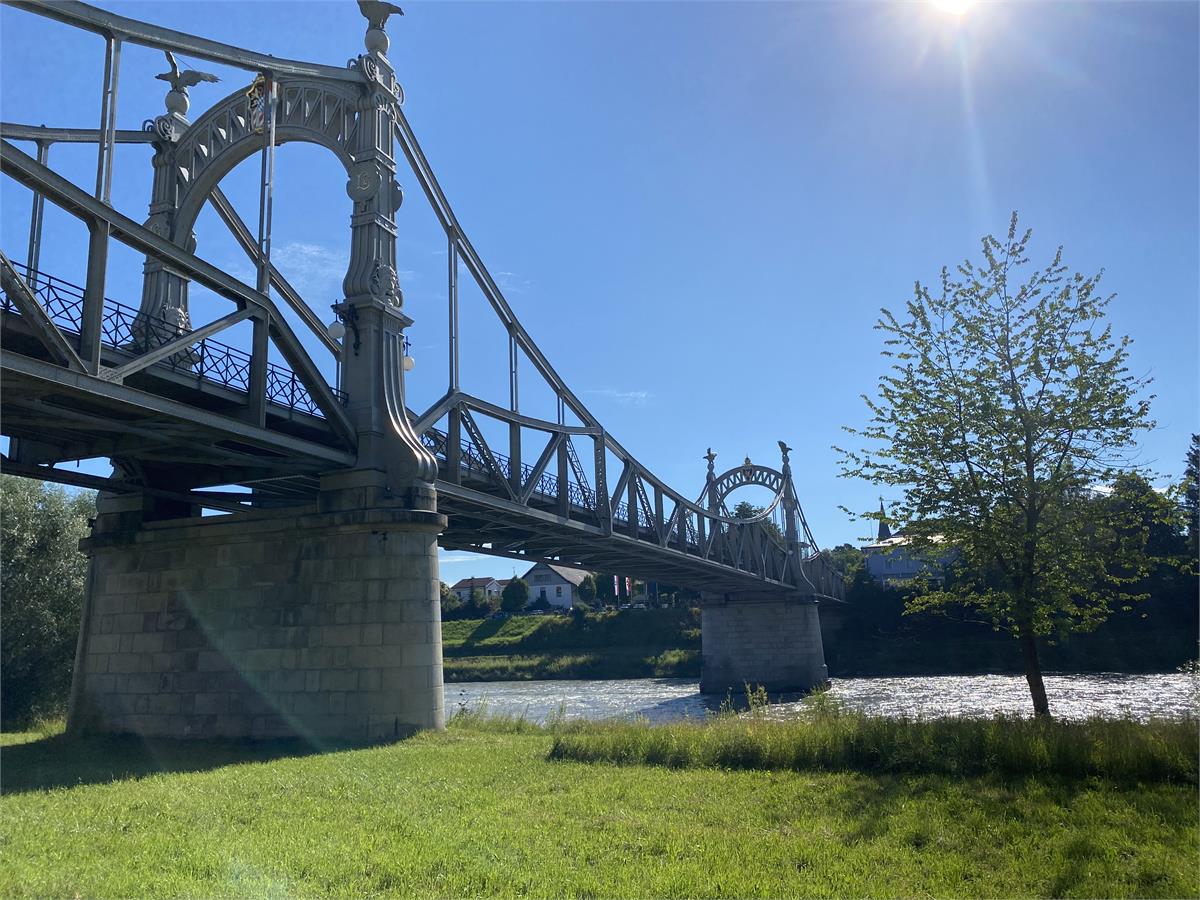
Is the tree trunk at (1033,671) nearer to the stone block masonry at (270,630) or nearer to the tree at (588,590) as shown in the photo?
the stone block masonry at (270,630)

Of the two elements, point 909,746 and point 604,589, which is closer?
point 909,746

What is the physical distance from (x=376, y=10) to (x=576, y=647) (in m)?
64.4

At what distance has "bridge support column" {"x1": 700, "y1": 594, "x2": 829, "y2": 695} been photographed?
199 ft

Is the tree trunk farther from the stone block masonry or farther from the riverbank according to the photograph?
the riverbank

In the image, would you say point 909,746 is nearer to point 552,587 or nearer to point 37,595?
point 37,595

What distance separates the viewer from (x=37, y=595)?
91.4 feet

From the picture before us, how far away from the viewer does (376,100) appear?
20.9 metres

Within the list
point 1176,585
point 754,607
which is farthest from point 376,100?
point 1176,585

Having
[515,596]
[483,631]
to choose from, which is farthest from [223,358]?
[515,596]

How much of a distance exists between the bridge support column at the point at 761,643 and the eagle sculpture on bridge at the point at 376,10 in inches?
1891

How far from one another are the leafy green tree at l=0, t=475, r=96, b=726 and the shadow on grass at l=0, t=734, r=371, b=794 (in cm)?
1042

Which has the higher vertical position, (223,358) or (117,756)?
(223,358)

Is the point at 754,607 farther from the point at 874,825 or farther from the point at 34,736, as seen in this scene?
the point at 874,825

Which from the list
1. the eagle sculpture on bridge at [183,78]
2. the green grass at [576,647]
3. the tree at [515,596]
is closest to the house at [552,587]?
the tree at [515,596]
